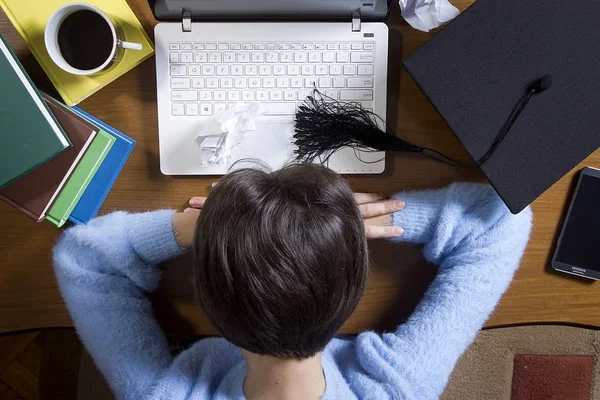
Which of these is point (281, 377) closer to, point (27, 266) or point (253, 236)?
point (253, 236)

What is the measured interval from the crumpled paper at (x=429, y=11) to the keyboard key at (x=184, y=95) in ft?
1.09

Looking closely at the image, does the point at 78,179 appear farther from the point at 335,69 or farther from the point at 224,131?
the point at 335,69

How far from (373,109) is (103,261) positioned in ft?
1.55

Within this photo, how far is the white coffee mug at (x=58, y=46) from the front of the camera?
649 millimetres

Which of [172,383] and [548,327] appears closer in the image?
[172,383]

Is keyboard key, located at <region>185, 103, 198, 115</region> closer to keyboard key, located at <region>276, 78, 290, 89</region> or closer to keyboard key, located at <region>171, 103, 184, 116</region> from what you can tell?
keyboard key, located at <region>171, 103, 184, 116</region>

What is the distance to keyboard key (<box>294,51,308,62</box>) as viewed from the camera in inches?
28.2

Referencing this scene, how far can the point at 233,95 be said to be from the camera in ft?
2.36

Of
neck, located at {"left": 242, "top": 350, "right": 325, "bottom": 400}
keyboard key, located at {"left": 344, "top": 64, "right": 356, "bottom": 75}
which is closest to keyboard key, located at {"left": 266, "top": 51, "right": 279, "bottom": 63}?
keyboard key, located at {"left": 344, "top": 64, "right": 356, "bottom": 75}

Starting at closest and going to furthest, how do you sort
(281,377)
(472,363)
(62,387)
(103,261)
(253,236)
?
(253,236)
(281,377)
(103,261)
(62,387)
(472,363)

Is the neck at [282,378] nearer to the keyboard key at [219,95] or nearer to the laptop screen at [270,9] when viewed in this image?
the keyboard key at [219,95]

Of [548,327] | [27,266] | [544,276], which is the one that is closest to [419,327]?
[544,276]

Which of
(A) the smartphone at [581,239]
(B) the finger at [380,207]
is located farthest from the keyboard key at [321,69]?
(A) the smartphone at [581,239]

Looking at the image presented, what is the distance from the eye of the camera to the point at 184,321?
30.2 inches
